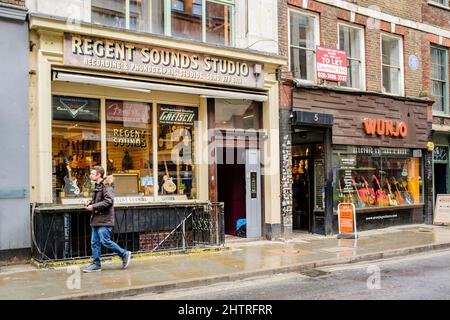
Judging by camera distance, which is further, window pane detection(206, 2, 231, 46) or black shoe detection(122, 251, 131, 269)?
window pane detection(206, 2, 231, 46)

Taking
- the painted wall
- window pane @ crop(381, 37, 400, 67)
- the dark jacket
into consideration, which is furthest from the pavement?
window pane @ crop(381, 37, 400, 67)

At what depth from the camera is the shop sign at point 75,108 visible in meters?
10.5

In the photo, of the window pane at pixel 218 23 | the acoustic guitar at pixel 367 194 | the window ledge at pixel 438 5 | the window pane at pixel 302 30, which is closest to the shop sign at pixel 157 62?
the window pane at pixel 218 23

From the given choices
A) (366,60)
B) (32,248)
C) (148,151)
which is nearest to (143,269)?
(32,248)

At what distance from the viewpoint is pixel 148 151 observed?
11.8 metres

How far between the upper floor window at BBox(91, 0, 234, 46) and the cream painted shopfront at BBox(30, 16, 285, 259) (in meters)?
0.70

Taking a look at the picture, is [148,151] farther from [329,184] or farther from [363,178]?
[363,178]

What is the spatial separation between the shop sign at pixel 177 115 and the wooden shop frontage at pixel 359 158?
114 inches

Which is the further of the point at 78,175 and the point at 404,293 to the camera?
the point at 78,175

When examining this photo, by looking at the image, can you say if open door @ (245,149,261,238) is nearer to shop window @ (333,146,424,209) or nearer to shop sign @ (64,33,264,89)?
shop sign @ (64,33,264,89)

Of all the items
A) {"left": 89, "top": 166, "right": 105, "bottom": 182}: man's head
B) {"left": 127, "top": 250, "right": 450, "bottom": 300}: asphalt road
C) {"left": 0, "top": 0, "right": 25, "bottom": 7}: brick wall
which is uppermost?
{"left": 0, "top": 0, "right": 25, "bottom": 7}: brick wall

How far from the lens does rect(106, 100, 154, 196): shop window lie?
11.2m

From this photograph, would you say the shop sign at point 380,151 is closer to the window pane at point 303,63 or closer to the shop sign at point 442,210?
the shop sign at point 442,210

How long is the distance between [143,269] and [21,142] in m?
3.49
